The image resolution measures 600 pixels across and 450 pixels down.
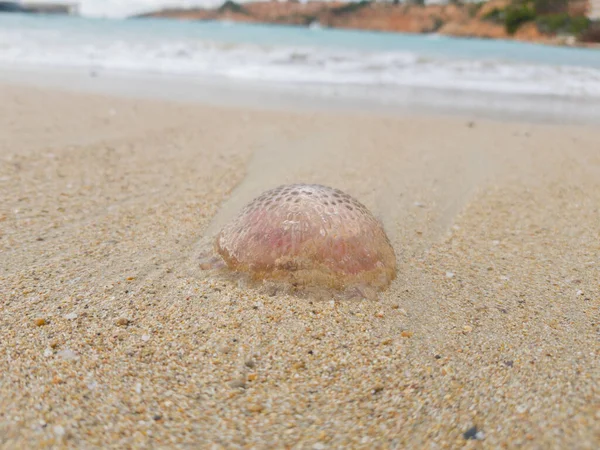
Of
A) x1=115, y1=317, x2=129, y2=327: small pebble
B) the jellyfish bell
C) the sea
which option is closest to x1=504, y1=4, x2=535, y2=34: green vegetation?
the sea

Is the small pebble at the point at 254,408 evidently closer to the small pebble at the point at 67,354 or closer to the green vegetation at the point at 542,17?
the small pebble at the point at 67,354

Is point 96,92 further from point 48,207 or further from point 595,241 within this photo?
point 595,241

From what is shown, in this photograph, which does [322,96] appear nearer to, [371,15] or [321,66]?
[321,66]

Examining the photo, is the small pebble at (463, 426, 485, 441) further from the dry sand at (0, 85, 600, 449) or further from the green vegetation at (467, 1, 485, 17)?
the green vegetation at (467, 1, 485, 17)

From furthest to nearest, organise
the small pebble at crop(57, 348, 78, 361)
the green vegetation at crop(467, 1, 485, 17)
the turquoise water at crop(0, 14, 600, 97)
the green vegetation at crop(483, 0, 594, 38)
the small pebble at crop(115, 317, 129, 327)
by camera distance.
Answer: the green vegetation at crop(467, 1, 485, 17)
the green vegetation at crop(483, 0, 594, 38)
the turquoise water at crop(0, 14, 600, 97)
the small pebble at crop(115, 317, 129, 327)
the small pebble at crop(57, 348, 78, 361)

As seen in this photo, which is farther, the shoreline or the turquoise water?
the turquoise water

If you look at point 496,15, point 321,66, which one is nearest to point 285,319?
point 321,66

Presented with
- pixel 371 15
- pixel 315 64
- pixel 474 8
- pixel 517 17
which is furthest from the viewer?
pixel 371 15
